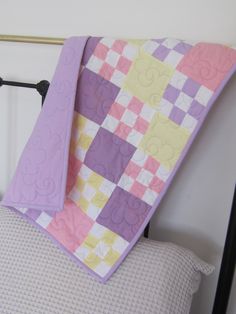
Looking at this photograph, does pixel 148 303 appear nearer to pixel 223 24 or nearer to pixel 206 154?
pixel 206 154

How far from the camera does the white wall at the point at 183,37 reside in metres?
0.93

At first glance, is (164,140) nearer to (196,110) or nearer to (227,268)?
(196,110)

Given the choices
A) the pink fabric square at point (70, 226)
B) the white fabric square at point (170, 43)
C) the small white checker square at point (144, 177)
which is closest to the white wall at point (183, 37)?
the white fabric square at point (170, 43)

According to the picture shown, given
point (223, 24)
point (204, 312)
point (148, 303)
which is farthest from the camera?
point (204, 312)

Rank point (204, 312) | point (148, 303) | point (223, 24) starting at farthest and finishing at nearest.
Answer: point (204, 312) → point (223, 24) → point (148, 303)

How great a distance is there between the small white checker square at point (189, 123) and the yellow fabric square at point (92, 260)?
41cm

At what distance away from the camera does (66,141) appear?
34.8 inches

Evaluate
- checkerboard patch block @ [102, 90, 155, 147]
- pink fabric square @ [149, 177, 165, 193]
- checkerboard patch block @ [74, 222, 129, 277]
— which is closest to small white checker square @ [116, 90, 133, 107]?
checkerboard patch block @ [102, 90, 155, 147]

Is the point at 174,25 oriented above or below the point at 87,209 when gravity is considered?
above

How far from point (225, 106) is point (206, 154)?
0.49 ft

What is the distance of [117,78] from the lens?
2.98 ft

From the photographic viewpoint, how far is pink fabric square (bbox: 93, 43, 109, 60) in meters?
0.92

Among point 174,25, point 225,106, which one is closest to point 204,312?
point 225,106

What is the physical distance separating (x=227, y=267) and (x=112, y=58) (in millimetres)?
652
